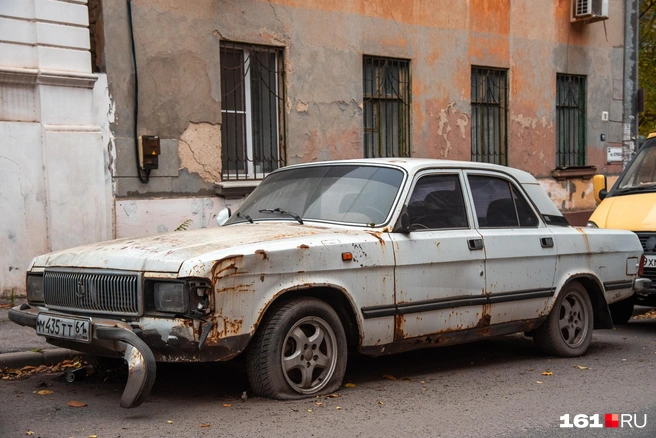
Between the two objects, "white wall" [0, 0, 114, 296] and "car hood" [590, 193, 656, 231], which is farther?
"white wall" [0, 0, 114, 296]

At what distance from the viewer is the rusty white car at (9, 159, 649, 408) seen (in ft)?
16.8

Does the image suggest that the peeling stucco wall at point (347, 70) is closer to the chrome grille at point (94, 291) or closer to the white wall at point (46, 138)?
the white wall at point (46, 138)

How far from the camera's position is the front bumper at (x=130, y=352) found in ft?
15.9

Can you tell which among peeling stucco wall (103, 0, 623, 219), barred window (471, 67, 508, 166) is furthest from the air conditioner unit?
barred window (471, 67, 508, 166)

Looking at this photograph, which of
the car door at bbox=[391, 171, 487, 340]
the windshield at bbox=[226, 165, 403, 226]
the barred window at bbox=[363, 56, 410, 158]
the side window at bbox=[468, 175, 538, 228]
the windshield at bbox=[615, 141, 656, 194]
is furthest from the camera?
the barred window at bbox=[363, 56, 410, 158]

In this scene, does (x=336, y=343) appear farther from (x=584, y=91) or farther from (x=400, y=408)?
(x=584, y=91)

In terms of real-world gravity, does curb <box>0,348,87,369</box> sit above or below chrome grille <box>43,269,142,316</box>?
below

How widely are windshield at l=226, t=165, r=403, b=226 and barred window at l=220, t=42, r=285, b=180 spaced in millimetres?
5666

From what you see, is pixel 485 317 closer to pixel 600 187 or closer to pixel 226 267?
pixel 226 267

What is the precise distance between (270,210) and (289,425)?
84.7 inches

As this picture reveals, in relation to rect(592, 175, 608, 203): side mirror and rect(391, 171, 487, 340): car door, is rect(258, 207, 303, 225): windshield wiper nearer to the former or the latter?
rect(391, 171, 487, 340): car door

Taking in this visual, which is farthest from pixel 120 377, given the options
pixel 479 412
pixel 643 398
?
pixel 643 398

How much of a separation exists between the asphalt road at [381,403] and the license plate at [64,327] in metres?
0.44

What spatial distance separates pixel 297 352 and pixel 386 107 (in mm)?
9458
